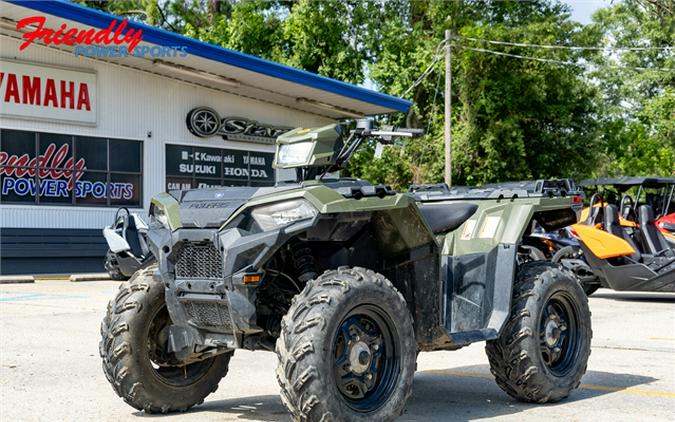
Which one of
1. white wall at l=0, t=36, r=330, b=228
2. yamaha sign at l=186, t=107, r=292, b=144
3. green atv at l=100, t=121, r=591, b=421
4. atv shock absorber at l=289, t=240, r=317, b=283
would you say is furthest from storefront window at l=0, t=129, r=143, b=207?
atv shock absorber at l=289, t=240, r=317, b=283

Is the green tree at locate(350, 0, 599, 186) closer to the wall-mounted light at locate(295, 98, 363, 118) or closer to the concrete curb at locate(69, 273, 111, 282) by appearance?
the wall-mounted light at locate(295, 98, 363, 118)

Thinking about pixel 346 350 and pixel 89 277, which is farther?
pixel 89 277

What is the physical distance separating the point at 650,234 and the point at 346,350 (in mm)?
12177

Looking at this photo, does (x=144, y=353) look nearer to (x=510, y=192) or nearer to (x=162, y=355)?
(x=162, y=355)

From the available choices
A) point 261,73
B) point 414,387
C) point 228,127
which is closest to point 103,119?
point 228,127

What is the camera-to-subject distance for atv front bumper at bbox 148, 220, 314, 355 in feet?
17.3

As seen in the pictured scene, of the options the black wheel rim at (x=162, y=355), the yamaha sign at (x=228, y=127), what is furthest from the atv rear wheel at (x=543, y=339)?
the yamaha sign at (x=228, y=127)

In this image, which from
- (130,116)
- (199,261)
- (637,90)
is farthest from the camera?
(637,90)

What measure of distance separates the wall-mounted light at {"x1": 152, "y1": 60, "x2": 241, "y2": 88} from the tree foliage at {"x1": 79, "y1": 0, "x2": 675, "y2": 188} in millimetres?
9411

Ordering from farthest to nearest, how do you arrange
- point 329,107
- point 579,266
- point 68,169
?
point 329,107
point 68,169
point 579,266

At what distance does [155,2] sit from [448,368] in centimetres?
3760

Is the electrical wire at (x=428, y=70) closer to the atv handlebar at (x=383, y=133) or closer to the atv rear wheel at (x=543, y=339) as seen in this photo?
the atv rear wheel at (x=543, y=339)

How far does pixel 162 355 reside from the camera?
627 cm

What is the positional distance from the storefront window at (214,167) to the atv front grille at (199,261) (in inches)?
840
